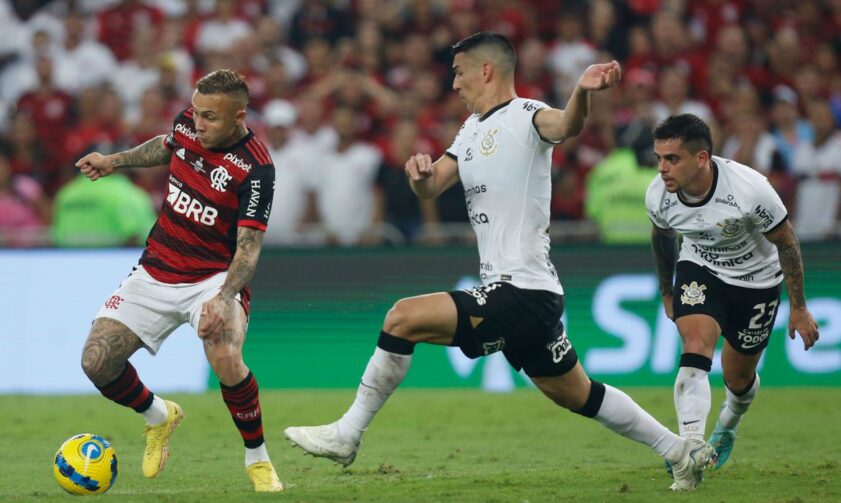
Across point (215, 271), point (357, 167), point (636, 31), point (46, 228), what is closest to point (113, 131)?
point (46, 228)

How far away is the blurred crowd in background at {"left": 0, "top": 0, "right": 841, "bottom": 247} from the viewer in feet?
54.1

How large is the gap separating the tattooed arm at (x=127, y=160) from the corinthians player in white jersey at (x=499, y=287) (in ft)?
6.85

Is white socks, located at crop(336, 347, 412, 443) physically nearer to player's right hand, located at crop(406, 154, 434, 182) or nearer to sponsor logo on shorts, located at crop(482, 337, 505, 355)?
sponsor logo on shorts, located at crop(482, 337, 505, 355)

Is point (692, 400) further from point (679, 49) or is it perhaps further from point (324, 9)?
point (324, 9)

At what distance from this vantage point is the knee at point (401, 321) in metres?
7.98

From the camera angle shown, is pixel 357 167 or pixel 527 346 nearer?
pixel 527 346

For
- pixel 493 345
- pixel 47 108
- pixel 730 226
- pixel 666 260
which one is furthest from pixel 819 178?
pixel 47 108

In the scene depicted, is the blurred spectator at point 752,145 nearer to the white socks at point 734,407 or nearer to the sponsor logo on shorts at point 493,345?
the white socks at point 734,407

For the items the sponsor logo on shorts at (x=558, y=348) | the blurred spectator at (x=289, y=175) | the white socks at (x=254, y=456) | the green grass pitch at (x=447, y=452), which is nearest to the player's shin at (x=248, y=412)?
the white socks at (x=254, y=456)

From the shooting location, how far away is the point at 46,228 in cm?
1703

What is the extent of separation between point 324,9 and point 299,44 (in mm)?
665

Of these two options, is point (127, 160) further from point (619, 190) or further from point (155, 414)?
point (619, 190)

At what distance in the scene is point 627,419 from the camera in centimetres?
861

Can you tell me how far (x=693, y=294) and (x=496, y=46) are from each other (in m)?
2.38
